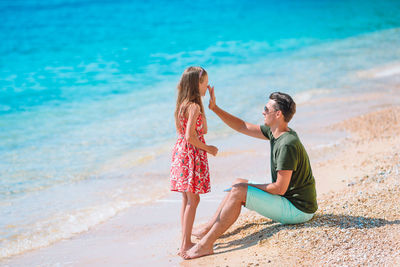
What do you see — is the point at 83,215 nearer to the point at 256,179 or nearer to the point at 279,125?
the point at 256,179

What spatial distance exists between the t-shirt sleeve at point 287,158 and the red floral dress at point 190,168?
0.68 metres

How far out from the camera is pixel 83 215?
18.3 feet

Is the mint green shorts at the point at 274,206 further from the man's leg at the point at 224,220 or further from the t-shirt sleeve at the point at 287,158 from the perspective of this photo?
the t-shirt sleeve at the point at 287,158

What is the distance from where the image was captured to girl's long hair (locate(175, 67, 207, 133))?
3949mm

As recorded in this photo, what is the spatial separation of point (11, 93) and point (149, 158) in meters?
7.41

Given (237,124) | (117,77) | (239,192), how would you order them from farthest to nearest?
(117,77)
(237,124)
(239,192)

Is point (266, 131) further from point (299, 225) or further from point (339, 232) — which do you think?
point (339, 232)

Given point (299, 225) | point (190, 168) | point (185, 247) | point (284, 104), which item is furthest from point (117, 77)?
point (299, 225)

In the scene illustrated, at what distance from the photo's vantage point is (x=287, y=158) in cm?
371

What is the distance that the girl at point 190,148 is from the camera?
3.93 m

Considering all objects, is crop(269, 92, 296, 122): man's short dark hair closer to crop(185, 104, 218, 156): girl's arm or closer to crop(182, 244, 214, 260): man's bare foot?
crop(185, 104, 218, 156): girl's arm

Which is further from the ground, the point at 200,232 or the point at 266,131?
the point at 266,131

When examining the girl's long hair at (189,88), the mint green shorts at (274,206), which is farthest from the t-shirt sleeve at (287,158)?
the girl's long hair at (189,88)

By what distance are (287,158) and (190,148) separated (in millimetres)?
833
